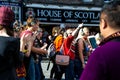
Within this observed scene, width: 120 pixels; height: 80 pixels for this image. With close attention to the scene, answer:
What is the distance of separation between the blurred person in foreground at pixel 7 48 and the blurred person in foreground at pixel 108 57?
160cm

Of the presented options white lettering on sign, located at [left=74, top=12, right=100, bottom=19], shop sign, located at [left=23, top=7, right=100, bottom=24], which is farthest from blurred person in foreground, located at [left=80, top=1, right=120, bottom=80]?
white lettering on sign, located at [left=74, top=12, right=100, bottom=19]

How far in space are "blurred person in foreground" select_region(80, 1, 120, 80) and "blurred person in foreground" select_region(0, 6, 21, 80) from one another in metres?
1.60

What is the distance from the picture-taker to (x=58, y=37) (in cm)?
1075

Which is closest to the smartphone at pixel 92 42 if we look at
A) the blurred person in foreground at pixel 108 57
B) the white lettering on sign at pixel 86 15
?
the blurred person in foreground at pixel 108 57

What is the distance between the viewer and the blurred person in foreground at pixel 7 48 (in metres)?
4.06

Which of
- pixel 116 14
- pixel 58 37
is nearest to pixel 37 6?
pixel 58 37

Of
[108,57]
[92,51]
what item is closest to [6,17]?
[92,51]

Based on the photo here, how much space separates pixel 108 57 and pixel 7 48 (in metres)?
1.74

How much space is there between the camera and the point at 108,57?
250 cm

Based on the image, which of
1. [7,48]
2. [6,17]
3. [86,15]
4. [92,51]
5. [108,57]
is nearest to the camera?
[108,57]

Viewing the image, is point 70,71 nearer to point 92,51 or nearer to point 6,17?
point 92,51

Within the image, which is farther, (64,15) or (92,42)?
(64,15)

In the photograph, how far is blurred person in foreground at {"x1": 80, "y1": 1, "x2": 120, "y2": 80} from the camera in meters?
2.50

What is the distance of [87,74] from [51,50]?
267 inches
